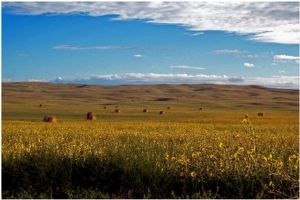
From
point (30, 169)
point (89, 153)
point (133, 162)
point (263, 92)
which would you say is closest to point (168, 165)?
point (133, 162)

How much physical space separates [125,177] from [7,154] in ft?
Answer: 9.23

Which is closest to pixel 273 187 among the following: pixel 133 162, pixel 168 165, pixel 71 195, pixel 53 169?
pixel 168 165

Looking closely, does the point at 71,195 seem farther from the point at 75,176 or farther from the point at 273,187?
the point at 273,187

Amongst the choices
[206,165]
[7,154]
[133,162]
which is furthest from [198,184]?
[7,154]

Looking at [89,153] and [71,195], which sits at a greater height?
[89,153]

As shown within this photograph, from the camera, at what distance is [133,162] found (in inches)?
376

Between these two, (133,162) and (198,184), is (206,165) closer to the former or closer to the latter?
(198,184)

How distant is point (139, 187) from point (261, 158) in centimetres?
256

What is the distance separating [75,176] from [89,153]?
713 millimetres

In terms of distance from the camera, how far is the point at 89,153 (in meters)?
10.2

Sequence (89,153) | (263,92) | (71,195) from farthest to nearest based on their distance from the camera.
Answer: (263,92) < (89,153) < (71,195)

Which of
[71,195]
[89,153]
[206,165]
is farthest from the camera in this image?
[89,153]

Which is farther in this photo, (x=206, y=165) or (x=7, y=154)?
(x=7, y=154)

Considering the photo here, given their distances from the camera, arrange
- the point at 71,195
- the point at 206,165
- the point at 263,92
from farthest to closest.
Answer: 1. the point at 263,92
2. the point at 206,165
3. the point at 71,195
